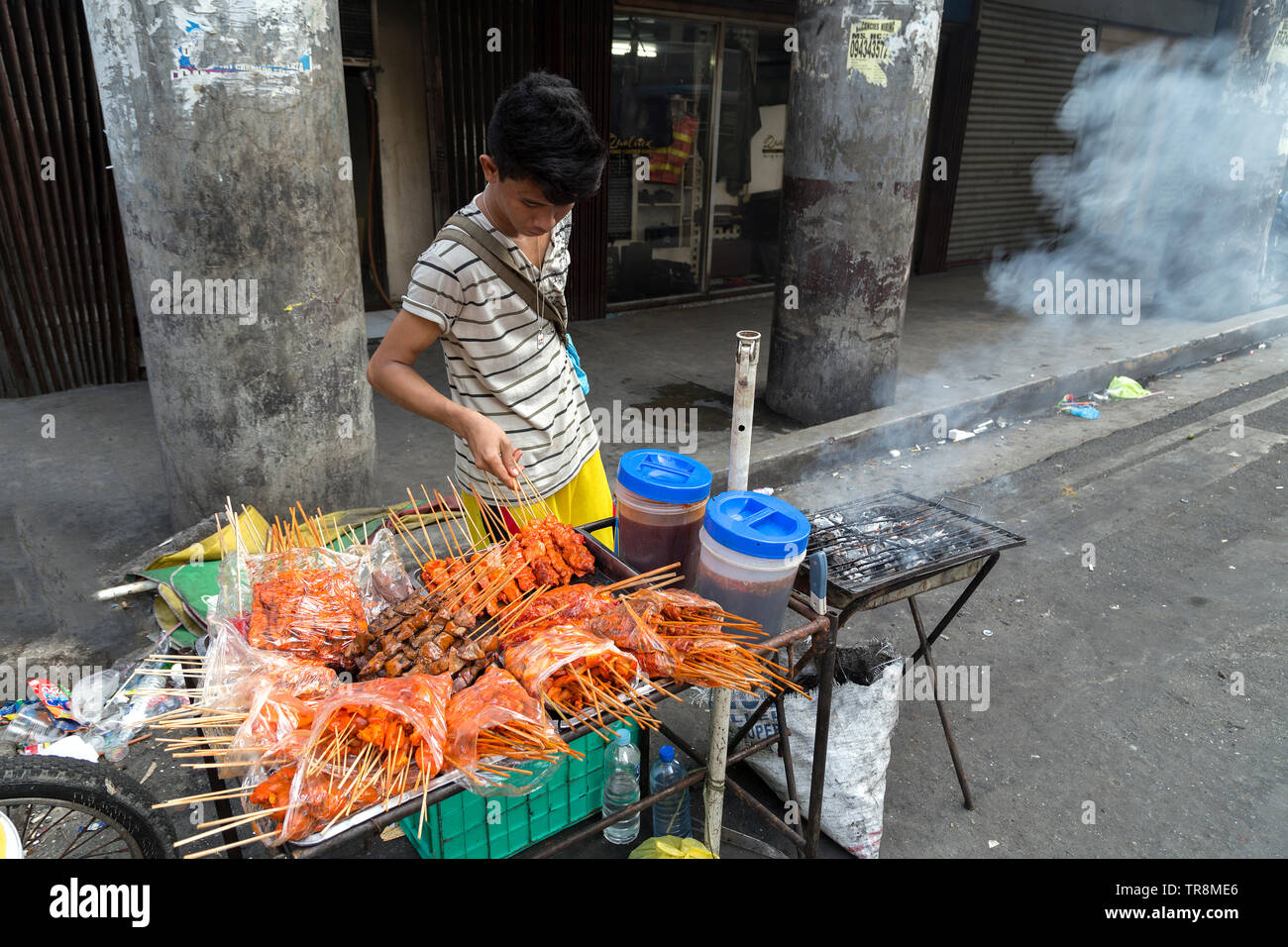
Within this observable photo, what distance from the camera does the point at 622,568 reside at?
2279mm

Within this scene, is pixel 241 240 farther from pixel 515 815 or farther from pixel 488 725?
pixel 488 725

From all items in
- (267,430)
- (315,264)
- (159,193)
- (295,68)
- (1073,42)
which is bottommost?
(267,430)

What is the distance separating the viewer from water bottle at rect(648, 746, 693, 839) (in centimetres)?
289

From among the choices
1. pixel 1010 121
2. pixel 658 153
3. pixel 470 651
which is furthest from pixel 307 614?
pixel 1010 121

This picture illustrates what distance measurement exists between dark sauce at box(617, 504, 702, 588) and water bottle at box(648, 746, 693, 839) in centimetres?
95

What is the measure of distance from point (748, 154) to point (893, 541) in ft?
25.9

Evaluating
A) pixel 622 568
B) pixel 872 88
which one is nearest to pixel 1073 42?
pixel 872 88

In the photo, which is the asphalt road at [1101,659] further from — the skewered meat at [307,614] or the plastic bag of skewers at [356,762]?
the plastic bag of skewers at [356,762]

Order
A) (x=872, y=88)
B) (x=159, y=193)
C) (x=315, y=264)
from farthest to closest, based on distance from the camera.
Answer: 1. (x=872, y=88)
2. (x=315, y=264)
3. (x=159, y=193)

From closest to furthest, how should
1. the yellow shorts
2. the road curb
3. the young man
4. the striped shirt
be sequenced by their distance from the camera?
the young man < the striped shirt < the yellow shorts < the road curb

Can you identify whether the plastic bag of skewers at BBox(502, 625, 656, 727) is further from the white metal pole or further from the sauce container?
the white metal pole

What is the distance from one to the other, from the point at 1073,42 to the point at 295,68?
13.1 meters

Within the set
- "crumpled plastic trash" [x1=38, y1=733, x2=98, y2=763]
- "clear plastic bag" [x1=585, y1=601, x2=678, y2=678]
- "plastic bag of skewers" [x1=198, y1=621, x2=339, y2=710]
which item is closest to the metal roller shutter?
"clear plastic bag" [x1=585, y1=601, x2=678, y2=678]

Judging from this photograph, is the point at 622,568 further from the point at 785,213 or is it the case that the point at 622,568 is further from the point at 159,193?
the point at 785,213
